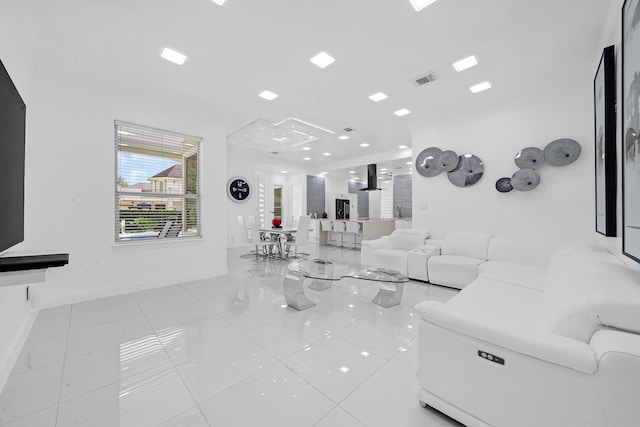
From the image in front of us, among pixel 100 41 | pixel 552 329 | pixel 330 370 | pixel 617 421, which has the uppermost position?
pixel 100 41

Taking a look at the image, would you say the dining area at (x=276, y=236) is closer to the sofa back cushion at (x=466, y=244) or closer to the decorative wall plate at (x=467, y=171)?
the sofa back cushion at (x=466, y=244)

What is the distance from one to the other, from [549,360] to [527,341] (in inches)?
3.5

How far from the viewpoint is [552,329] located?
1189 millimetres

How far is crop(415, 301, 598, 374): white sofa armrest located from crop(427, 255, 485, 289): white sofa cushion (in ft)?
8.41

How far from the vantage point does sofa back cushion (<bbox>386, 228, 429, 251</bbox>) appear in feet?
15.4

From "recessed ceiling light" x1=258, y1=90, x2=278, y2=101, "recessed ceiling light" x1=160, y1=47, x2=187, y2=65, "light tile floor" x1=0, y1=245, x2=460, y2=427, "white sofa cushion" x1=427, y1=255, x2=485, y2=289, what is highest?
"recessed ceiling light" x1=258, y1=90, x2=278, y2=101

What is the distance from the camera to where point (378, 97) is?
13.5 ft

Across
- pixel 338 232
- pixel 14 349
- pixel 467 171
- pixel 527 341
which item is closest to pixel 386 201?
pixel 338 232

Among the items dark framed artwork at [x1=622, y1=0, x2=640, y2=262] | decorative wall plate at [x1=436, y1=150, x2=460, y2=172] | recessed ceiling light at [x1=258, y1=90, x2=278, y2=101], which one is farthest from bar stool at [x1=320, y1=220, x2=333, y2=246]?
dark framed artwork at [x1=622, y1=0, x2=640, y2=262]

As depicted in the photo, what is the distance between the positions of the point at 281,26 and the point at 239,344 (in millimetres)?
3058

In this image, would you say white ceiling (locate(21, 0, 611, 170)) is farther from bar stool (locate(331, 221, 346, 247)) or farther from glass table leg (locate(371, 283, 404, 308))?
bar stool (locate(331, 221, 346, 247))

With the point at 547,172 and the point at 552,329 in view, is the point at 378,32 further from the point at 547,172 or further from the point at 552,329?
the point at 547,172

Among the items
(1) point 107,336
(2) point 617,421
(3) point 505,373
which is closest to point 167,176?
(1) point 107,336

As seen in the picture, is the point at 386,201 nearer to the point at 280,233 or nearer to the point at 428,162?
the point at 428,162
